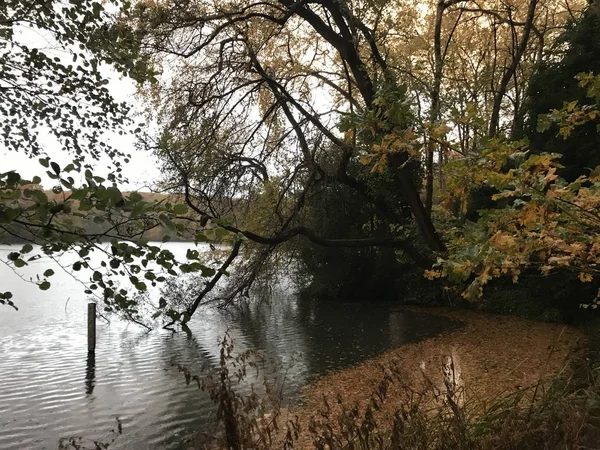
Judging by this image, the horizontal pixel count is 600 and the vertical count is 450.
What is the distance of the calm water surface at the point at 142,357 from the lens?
6.39 m

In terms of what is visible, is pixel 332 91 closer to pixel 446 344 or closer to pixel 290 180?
pixel 290 180

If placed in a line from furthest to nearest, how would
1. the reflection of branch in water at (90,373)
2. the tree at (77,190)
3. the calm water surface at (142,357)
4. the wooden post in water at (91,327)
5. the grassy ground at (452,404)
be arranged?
the wooden post in water at (91,327), the reflection of branch in water at (90,373), the calm water surface at (142,357), the grassy ground at (452,404), the tree at (77,190)

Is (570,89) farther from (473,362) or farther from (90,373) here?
(90,373)

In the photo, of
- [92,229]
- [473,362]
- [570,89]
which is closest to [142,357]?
[473,362]

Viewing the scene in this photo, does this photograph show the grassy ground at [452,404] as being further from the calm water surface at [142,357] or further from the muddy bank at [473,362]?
the calm water surface at [142,357]

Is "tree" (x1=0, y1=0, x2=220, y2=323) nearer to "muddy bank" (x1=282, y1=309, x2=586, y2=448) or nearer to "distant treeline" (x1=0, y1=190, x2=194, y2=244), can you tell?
"distant treeline" (x1=0, y1=190, x2=194, y2=244)

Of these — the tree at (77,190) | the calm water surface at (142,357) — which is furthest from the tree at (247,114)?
the tree at (77,190)

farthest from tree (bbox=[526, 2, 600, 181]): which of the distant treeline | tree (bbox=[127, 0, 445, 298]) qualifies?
the distant treeline

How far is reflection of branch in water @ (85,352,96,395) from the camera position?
7988mm

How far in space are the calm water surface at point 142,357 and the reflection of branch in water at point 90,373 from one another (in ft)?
0.05

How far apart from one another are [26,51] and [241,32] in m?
11.1

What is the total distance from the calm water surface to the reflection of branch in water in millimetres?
17

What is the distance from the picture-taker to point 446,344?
10.5 meters

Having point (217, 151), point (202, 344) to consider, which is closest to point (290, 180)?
point (217, 151)
